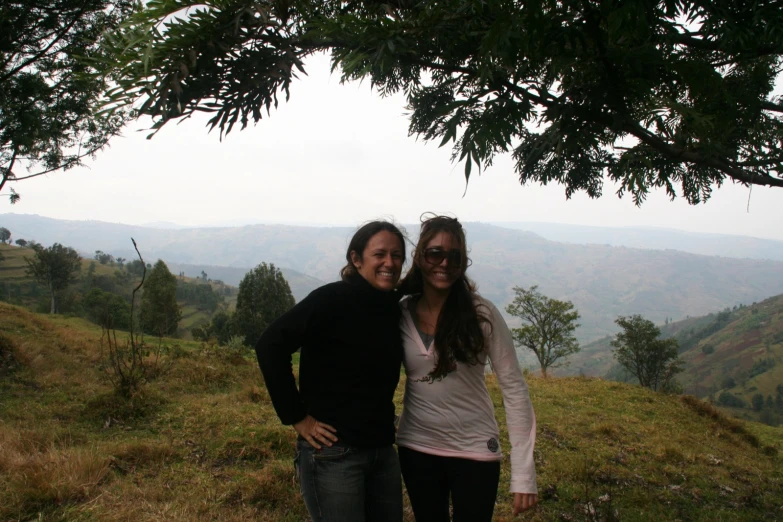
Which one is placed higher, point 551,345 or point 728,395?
point 551,345

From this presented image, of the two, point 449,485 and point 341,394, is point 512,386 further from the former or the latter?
point 341,394

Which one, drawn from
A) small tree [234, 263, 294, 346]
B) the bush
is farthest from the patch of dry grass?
the bush

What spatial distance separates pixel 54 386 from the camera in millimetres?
6395

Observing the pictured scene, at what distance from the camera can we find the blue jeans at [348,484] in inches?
69.1

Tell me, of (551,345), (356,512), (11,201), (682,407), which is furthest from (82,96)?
(551,345)

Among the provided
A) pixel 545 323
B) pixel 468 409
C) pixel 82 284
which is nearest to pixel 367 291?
pixel 468 409

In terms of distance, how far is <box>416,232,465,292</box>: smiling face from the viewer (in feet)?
6.94

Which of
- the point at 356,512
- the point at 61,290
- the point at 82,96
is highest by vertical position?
the point at 82,96

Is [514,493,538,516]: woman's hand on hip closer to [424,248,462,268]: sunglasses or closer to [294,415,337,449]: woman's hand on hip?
[294,415,337,449]: woman's hand on hip

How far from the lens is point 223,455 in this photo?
439 cm

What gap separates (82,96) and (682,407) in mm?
11356

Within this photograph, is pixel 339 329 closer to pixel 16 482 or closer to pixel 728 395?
pixel 16 482

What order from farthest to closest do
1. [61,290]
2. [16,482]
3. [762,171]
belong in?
[61,290] → [16,482] → [762,171]

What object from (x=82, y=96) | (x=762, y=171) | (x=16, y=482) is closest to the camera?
(x=762, y=171)
